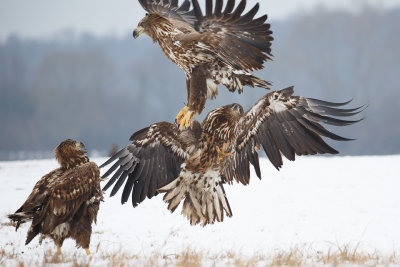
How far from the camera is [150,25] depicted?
5359 mm

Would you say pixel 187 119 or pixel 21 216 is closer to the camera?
pixel 187 119

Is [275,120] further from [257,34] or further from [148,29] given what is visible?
[148,29]

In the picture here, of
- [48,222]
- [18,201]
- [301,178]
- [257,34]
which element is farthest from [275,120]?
[301,178]

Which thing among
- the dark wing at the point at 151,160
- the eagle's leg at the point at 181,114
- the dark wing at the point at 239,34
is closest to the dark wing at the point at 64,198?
the dark wing at the point at 151,160

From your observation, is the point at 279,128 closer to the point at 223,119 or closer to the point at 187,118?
the point at 223,119

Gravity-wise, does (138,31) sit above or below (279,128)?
above

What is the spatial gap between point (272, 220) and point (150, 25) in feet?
26.9

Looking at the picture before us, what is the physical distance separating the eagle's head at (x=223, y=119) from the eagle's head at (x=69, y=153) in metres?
2.27

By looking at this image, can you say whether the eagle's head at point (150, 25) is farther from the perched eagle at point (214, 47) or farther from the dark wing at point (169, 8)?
the dark wing at point (169, 8)

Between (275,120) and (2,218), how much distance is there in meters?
8.94

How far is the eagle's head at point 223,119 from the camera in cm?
486

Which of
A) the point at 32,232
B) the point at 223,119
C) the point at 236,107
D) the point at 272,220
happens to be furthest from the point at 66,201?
the point at 272,220

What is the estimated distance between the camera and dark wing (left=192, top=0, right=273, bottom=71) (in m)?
4.66

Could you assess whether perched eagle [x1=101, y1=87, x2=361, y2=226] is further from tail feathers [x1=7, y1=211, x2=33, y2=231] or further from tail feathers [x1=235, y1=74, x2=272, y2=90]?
tail feathers [x1=7, y1=211, x2=33, y2=231]
